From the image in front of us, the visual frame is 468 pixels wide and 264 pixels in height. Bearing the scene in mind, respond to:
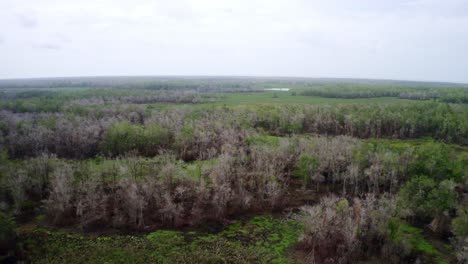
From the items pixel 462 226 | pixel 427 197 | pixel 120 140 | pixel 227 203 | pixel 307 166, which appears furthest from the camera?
pixel 120 140

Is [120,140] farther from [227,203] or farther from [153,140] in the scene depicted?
[227,203]

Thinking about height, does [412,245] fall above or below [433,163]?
below

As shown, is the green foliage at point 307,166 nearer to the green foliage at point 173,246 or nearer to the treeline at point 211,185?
the treeline at point 211,185

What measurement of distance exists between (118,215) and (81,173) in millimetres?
9198

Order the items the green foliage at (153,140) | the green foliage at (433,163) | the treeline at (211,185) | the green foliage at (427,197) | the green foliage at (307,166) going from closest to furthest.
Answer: the green foliage at (427,197)
the treeline at (211,185)
the green foliage at (433,163)
the green foliage at (307,166)
the green foliage at (153,140)

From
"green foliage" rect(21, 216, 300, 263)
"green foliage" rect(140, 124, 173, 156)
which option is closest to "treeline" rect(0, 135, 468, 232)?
"green foliage" rect(21, 216, 300, 263)

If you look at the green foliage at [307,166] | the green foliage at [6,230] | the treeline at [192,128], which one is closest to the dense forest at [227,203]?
the green foliage at [6,230]

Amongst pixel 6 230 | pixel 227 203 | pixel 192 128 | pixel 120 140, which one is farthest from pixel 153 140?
pixel 6 230

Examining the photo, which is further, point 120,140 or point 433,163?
point 120,140

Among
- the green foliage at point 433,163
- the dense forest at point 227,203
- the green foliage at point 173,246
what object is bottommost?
the green foliage at point 173,246

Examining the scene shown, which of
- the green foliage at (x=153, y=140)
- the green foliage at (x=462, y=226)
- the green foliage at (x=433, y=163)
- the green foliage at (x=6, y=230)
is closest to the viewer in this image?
the green foliage at (x=462, y=226)

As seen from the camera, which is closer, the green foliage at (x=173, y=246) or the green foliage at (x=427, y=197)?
the green foliage at (x=173, y=246)

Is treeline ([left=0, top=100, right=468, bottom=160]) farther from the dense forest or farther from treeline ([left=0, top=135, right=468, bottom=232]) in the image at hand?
treeline ([left=0, top=135, right=468, bottom=232])

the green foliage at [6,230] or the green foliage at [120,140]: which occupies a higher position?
the green foliage at [120,140]
